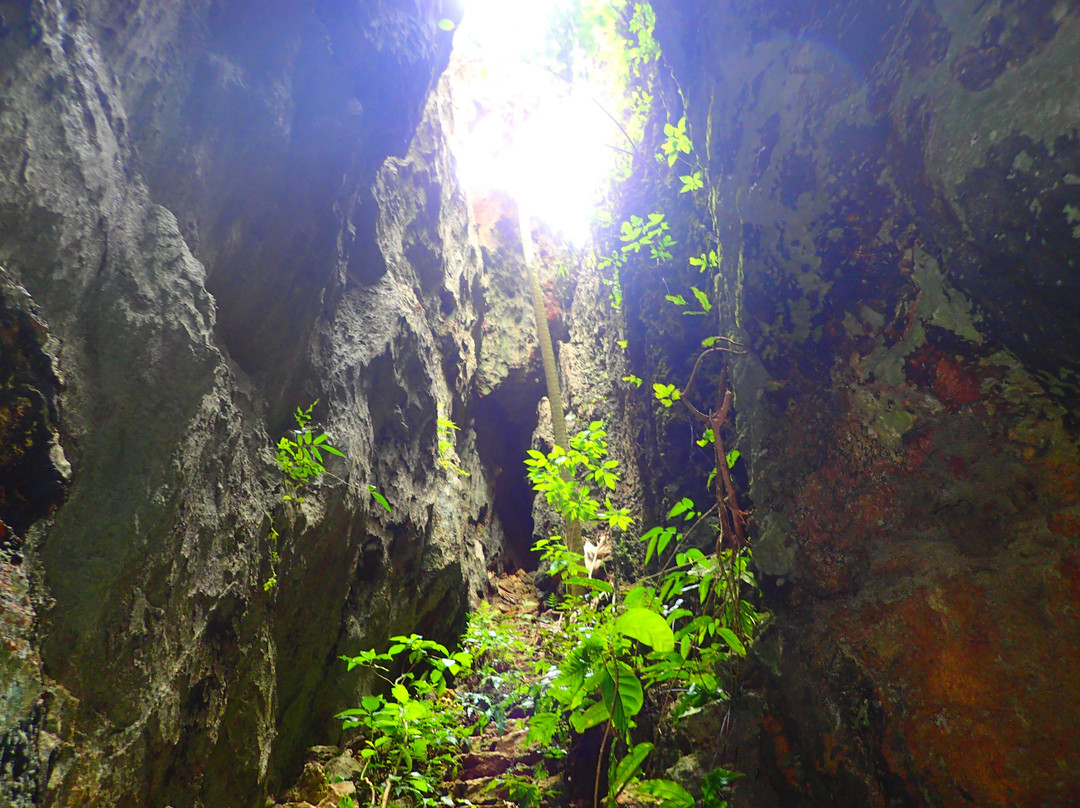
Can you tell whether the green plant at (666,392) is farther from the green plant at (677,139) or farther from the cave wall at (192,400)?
the cave wall at (192,400)

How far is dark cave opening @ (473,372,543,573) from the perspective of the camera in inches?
290

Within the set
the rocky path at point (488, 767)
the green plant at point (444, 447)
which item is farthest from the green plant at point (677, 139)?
the rocky path at point (488, 767)

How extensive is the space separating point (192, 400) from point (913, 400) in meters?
2.60

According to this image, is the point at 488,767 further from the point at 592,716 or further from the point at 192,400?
the point at 192,400

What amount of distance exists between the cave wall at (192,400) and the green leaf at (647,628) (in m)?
1.55

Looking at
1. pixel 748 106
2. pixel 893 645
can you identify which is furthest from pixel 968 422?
pixel 748 106

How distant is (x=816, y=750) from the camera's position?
1541mm

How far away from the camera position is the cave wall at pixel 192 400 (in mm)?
1598

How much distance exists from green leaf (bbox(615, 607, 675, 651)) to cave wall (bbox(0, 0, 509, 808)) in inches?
61.0

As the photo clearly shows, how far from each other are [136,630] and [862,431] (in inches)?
96.4

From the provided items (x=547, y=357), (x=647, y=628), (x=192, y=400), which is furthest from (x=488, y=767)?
(x=547, y=357)

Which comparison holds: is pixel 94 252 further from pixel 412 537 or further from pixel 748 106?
pixel 412 537

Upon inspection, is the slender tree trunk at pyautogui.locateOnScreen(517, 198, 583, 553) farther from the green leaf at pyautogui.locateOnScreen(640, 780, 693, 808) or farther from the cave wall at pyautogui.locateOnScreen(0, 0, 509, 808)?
the green leaf at pyautogui.locateOnScreen(640, 780, 693, 808)

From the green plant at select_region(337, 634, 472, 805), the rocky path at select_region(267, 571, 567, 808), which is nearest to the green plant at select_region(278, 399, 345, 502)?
the green plant at select_region(337, 634, 472, 805)
